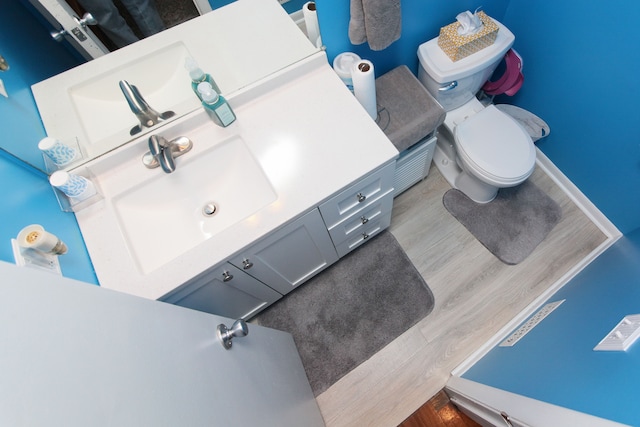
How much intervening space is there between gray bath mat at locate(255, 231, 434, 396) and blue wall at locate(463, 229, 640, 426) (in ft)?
1.28

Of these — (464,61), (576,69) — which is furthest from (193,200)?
(576,69)

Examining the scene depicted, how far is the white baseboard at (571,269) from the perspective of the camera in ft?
4.99

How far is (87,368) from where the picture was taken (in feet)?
1.45

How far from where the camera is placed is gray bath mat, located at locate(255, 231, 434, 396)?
5.31ft

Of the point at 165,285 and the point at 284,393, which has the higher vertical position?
the point at 165,285

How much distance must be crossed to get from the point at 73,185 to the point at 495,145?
1695 millimetres

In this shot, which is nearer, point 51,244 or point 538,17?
point 51,244

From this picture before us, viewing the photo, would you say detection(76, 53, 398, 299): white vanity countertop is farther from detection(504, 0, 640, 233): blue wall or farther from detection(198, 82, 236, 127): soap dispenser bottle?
detection(504, 0, 640, 233): blue wall

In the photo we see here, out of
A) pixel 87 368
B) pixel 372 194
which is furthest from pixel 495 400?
pixel 87 368

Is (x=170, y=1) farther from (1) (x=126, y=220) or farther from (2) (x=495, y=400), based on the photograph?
(2) (x=495, y=400)

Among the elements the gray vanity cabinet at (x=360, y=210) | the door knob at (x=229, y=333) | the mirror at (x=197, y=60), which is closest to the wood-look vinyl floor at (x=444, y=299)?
the gray vanity cabinet at (x=360, y=210)

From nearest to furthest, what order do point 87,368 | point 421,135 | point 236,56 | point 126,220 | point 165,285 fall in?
point 87,368
point 165,285
point 126,220
point 236,56
point 421,135

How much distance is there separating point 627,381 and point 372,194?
0.88 metres

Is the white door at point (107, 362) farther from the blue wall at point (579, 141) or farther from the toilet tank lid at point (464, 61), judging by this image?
the toilet tank lid at point (464, 61)
